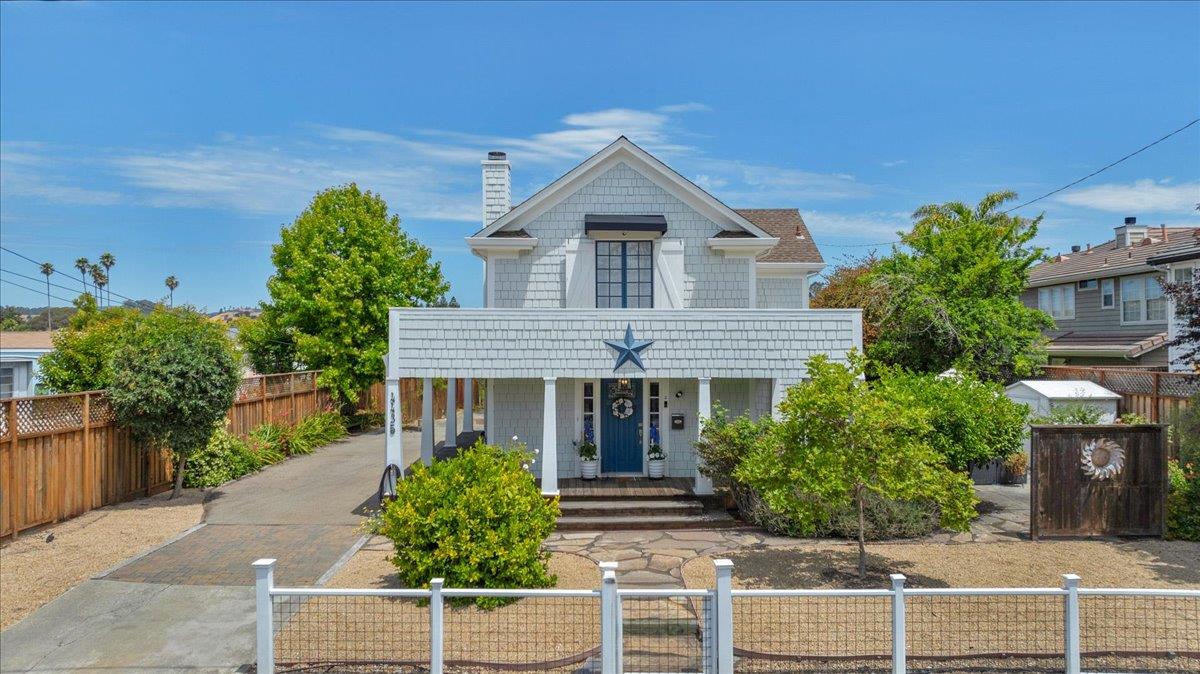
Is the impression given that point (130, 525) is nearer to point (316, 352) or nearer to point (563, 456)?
point (563, 456)

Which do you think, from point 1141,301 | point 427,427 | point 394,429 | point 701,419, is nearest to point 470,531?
point 394,429

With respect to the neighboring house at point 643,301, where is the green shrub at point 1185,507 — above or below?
below

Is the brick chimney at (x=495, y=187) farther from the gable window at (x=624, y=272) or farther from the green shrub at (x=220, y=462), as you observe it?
the green shrub at (x=220, y=462)

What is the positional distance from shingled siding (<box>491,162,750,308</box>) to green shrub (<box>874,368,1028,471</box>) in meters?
4.15

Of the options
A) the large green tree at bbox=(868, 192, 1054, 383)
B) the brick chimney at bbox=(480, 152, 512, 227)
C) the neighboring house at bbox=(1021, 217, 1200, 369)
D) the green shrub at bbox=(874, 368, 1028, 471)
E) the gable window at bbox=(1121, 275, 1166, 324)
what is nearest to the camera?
the green shrub at bbox=(874, 368, 1028, 471)

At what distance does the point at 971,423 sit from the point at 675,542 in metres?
5.84

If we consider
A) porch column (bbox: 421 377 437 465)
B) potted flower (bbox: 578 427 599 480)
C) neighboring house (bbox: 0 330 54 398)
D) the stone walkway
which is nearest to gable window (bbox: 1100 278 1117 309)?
the stone walkway

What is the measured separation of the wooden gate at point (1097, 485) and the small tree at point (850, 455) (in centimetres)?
292

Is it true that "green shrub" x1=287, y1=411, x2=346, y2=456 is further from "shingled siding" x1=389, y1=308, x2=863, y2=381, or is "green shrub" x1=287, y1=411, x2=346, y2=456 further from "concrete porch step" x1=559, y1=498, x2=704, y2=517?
"concrete porch step" x1=559, y1=498, x2=704, y2=517

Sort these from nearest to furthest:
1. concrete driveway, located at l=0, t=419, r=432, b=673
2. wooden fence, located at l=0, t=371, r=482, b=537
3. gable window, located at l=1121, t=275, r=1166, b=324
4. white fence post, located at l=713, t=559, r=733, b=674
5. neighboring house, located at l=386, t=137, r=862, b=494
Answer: white fence post, located at l=713, t=559, r=733, b=674, concrete driveway, located at l=0, t=419, r=432, b=673, wooden fence, located at l=0, t=371, r=482, b=537, neighboring house, located at l=386, t=137, r=862, b=494, gable window, located at l=1121, t=275, r=1166, b=324

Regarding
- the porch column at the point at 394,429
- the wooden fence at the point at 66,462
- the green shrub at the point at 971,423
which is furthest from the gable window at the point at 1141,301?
the wooden fence at the point at 66,462

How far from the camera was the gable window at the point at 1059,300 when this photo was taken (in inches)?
1065

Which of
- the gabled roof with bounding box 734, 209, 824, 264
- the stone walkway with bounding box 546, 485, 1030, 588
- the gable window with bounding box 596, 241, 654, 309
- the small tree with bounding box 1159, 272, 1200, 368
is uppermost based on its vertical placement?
the gabled roof with bounding box 734, 209, 824, 264

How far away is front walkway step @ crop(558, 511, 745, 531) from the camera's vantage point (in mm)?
12328
